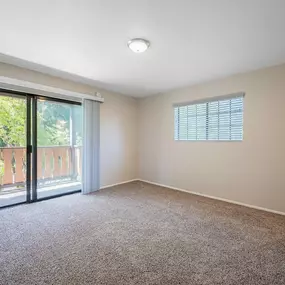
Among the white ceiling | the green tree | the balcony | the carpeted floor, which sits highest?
the white ceiling

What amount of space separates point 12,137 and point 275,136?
165 inches

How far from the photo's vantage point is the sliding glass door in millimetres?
3252

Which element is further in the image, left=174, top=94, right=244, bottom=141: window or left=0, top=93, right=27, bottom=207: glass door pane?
left=174, top=94, right=244, bottom=141: window

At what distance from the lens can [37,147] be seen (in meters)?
3.45

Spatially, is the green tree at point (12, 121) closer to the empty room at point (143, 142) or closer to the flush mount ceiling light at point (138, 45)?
the empty room at point (143, 142)

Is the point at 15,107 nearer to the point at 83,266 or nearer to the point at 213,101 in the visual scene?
the point at 83,266

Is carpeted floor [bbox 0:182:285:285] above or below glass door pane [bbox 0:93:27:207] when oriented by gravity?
below

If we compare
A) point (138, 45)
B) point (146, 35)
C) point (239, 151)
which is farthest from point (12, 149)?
point (239, 151)

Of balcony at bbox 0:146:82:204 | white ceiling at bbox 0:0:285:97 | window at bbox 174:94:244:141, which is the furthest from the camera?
balcony at bbox 0:146:82:204

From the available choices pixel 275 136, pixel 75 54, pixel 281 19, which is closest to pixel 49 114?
pixel 75 54

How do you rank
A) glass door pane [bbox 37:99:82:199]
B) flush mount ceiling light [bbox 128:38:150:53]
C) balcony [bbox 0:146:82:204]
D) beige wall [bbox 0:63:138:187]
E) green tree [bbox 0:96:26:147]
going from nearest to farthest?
flush mount ceiling light [bbox 128:38:150:53]
green tree [bbox 0:96:26:147]
balcony [bbox 0:146:82:204]
glass door pane [bbox 37:99:82:199]
beige wall [bbox 0:63:138:187]

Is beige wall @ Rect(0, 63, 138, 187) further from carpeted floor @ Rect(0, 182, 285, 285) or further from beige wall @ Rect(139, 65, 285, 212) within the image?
carpeted floor @ Rect(0, 182, 285, 285)

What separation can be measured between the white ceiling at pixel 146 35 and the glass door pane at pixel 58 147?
0.82 meters

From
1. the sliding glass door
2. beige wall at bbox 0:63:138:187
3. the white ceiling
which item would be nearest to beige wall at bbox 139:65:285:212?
the white ceiling
